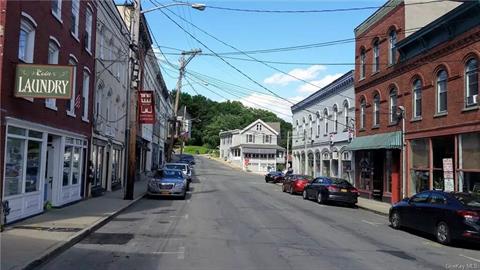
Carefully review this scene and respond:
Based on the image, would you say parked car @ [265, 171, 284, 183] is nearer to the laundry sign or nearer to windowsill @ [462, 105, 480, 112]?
windowsill @ [462, 105, 480, 112]

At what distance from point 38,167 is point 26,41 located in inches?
145

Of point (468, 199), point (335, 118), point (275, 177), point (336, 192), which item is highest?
point (335, 118)

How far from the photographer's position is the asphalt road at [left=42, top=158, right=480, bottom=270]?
9984 mm

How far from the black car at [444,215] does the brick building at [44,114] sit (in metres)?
10.3

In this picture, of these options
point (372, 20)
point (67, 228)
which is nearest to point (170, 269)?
point (67, 228)

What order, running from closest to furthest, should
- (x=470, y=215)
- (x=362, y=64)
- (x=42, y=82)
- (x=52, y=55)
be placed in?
Answer: (x=42, y=82)
(x=470, y=215)
(x=52, y=55)
(x=362, y=64)

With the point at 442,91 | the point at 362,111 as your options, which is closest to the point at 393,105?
the point at 362,111

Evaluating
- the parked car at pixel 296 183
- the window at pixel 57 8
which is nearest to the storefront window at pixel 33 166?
the window at pixel 57 8

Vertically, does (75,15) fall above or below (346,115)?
above

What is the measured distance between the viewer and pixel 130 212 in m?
19.6

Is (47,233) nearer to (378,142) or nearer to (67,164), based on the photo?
(67,164)

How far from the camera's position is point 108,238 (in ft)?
42.3

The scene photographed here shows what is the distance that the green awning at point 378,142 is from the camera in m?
27.5

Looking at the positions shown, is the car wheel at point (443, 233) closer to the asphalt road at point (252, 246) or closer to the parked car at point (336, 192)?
the asphalt road at point (252, 246)
